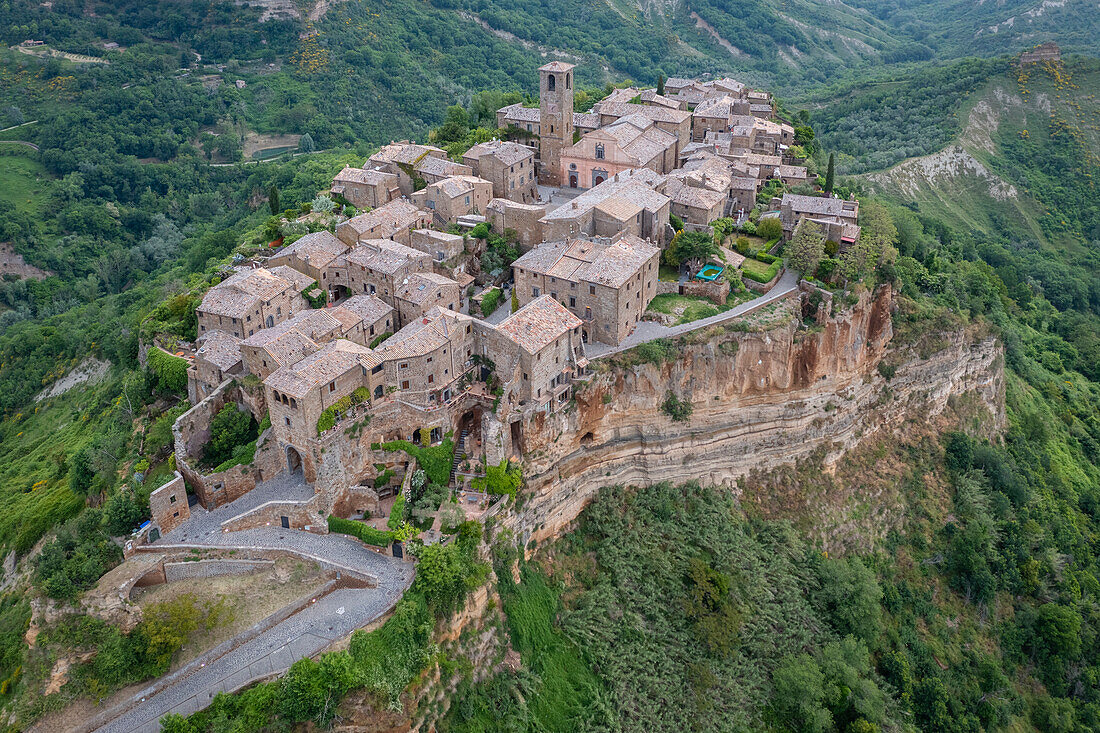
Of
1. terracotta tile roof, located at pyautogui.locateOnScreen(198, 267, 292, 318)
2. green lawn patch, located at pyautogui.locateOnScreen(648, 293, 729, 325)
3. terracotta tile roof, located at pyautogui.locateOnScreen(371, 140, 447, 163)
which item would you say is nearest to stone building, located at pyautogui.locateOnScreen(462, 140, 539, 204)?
terracotta tile roof, located at pyautogui.locateOnScreen(371, 140, 447, 163)

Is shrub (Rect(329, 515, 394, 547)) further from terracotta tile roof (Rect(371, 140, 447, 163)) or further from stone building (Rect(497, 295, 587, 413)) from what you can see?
terracotta tile roof (Rect(371, 140, 447, 163))

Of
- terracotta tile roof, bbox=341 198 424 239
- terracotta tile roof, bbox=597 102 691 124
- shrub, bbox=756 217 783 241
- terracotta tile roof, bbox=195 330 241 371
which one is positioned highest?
terracotta tile roof, bbox=597 102 691 124

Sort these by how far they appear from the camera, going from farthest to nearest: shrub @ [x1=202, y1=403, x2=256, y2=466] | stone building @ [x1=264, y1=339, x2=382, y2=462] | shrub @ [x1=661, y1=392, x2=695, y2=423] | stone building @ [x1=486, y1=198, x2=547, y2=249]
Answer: stone building @ [x1=486, y1=198, x2=547, y2=249], shrub @ [x1=661, y1=392, x2=695, y2=423], shrub @ [x1=202, y1=403, x2=256, y2=466], stone building @ [x1=264, y1=339, x2=382, y2=462]

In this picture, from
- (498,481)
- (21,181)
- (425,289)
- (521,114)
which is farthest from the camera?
(21,181)

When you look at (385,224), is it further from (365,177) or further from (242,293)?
(242,293)

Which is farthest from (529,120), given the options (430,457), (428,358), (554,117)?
(430,457)

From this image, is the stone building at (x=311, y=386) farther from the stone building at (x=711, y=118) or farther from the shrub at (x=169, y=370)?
the stone building at (x=711, y=118)

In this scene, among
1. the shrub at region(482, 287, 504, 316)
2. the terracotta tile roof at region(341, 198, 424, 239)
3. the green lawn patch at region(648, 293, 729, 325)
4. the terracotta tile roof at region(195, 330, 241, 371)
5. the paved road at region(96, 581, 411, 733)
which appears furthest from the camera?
the terracotta tile roof at region(341, 198, 424, 239)
